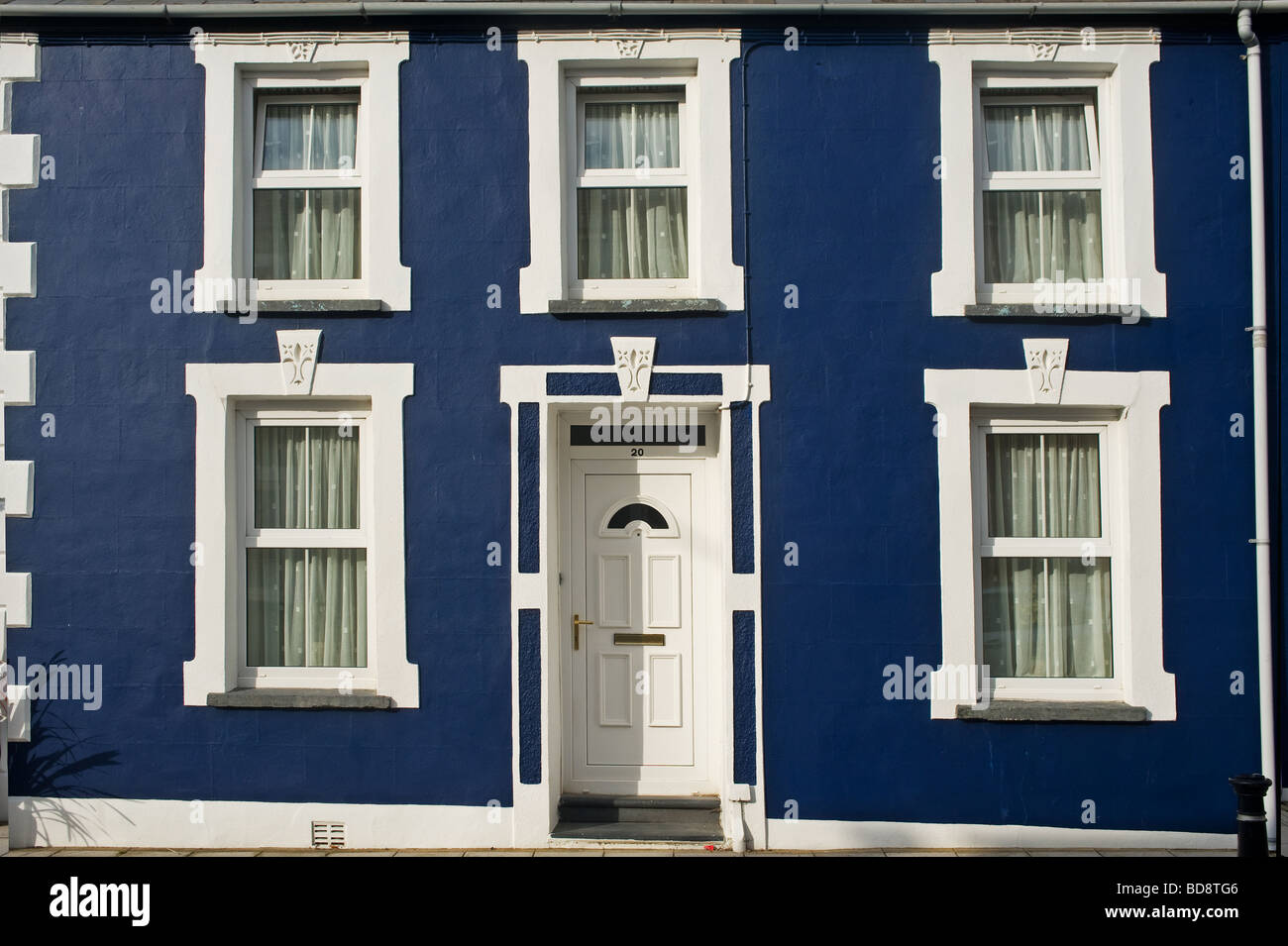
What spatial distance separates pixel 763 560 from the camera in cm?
679

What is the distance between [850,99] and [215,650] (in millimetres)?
5582

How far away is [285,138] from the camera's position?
7168 millimetres

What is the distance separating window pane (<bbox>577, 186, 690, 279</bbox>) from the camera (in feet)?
23.3

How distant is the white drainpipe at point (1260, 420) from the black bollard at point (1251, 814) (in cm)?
111

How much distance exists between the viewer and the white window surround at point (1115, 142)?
6809 millimetres

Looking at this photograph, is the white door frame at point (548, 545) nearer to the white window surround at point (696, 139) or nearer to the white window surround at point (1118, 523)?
the white window surround at point (696, 139)

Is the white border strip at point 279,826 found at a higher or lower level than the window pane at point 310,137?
lower

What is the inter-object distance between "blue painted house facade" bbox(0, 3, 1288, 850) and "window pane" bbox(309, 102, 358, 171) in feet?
0.36

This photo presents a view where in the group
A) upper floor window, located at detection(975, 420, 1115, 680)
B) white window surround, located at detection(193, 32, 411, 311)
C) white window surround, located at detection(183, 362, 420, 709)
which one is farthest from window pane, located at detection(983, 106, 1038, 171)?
white window surround, located at detection(183, 362, 420, 709)

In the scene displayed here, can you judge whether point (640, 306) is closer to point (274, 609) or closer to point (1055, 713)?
point (274, 609)

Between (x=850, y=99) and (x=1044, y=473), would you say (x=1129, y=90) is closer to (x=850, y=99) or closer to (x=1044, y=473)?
(x=850, y=99)

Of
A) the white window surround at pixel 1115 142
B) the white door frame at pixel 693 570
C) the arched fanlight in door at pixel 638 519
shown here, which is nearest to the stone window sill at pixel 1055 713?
the white door frame at pixel 693 570

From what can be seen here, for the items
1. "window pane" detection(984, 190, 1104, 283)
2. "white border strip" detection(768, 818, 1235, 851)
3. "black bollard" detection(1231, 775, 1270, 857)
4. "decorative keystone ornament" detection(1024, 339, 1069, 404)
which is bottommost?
"white border strip" detection(768, 818, 1235, 851)

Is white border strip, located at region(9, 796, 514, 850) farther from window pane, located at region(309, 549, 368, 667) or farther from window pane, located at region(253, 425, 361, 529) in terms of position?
window pane, located at region(253, 425, 361, 529)
